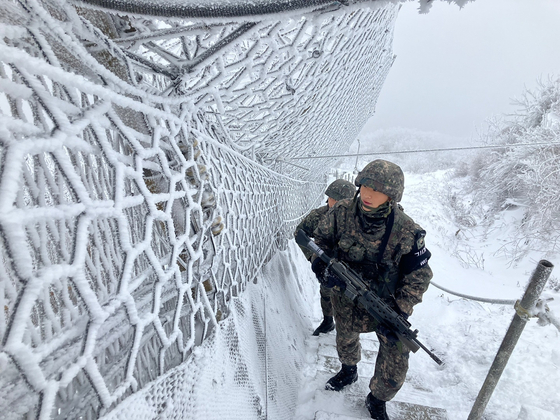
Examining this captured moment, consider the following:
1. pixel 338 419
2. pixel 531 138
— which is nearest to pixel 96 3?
pixel 338 419

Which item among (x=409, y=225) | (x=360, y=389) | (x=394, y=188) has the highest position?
(x=394, y=188)

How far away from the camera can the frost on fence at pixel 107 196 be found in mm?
580

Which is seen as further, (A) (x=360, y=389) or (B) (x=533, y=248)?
(B) (x=533, y=248)

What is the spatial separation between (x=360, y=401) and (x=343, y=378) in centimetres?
19

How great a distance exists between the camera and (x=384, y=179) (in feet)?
5.75

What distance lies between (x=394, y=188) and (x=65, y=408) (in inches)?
71.3

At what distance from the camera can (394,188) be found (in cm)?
175

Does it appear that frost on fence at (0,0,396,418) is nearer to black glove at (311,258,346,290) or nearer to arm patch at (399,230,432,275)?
black glove at (311,258,346,290)

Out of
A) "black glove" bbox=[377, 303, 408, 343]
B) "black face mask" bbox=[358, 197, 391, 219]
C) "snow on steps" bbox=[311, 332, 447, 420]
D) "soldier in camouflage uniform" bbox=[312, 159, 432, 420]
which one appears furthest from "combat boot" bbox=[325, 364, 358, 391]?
"black face mask" bbox=[358, 197, 391, 219]

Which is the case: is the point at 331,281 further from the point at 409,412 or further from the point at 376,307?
the point at 409,412

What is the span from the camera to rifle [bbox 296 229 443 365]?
171cm

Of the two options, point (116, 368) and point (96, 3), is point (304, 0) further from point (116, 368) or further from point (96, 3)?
point (116, 368)

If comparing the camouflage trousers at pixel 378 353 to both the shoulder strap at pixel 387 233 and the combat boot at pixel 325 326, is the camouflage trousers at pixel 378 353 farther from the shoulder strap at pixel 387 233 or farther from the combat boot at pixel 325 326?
the combat boot at pixel 325 326

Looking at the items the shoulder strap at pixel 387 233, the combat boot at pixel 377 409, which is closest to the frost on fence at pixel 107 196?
the shoulder strap at pixel 387 233
